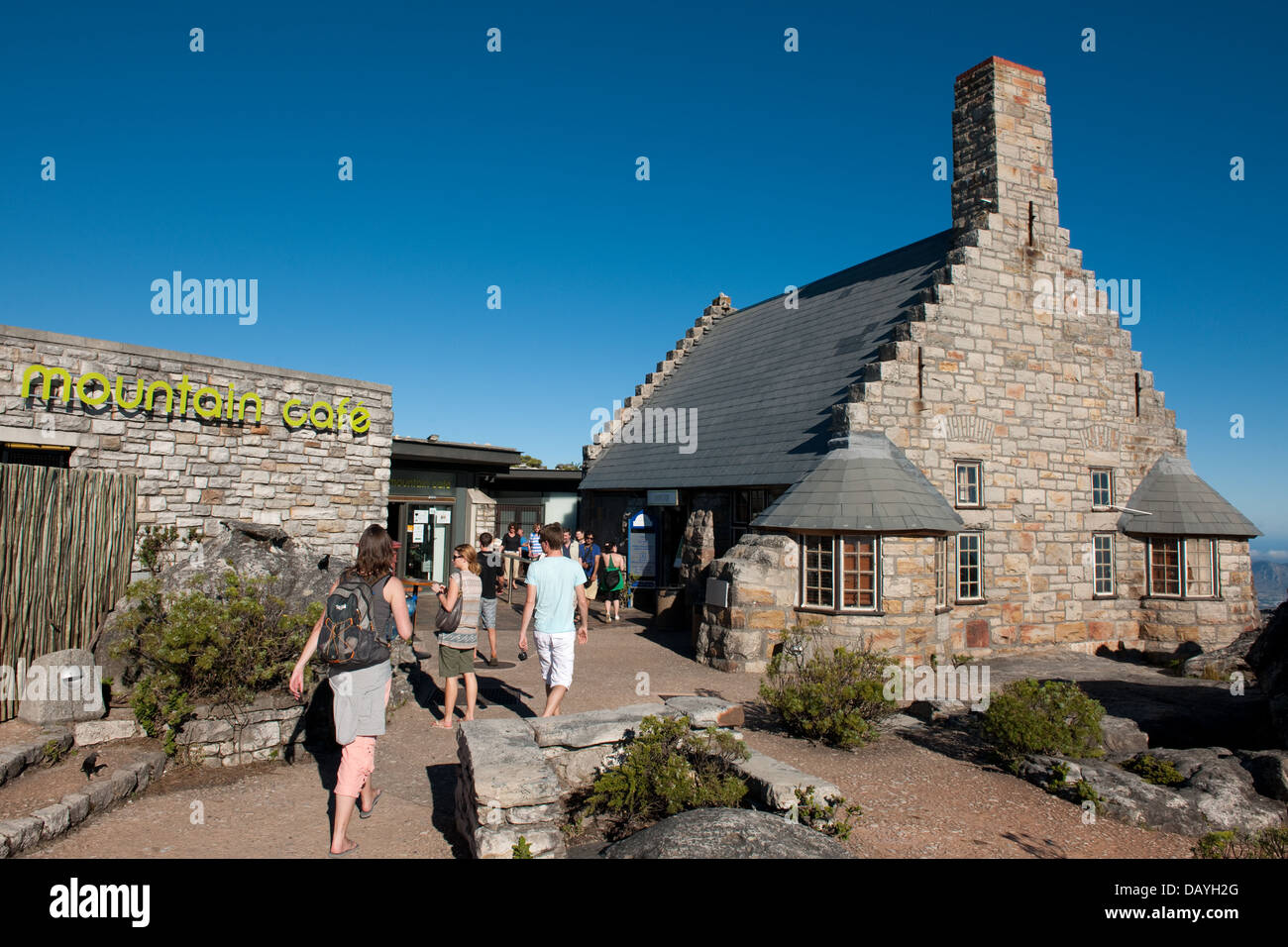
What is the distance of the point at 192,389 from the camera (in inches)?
507

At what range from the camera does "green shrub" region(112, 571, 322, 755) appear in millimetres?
6855

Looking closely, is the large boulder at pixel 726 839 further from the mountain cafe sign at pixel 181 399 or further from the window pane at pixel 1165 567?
the window pane at pixel 1165 567

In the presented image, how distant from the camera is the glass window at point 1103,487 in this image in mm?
→ 15539

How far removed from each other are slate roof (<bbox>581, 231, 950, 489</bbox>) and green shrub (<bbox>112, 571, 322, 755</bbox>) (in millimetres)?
9033

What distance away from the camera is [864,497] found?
12.0 meters

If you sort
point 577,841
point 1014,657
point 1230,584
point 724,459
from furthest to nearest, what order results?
point 724,459, point 1230,584, point 1014,657, point 577,841

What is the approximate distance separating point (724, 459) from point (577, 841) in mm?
11463

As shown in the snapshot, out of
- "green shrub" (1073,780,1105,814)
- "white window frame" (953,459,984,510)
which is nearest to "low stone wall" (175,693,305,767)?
"green shrub" (1073,780,1105,814)

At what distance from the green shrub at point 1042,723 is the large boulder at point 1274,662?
8.11ft

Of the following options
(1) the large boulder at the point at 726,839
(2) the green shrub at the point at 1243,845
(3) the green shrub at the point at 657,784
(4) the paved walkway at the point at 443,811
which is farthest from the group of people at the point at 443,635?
(2) the green shrub at the point at 1243,845

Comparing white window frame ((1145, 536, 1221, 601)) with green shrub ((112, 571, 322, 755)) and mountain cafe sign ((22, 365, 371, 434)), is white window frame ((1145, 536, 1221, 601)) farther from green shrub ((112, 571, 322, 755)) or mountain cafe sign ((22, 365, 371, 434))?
mountain cafe sign ((22, 365, 371, 434))

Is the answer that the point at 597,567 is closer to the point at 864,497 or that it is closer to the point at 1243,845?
the point at 864,497
